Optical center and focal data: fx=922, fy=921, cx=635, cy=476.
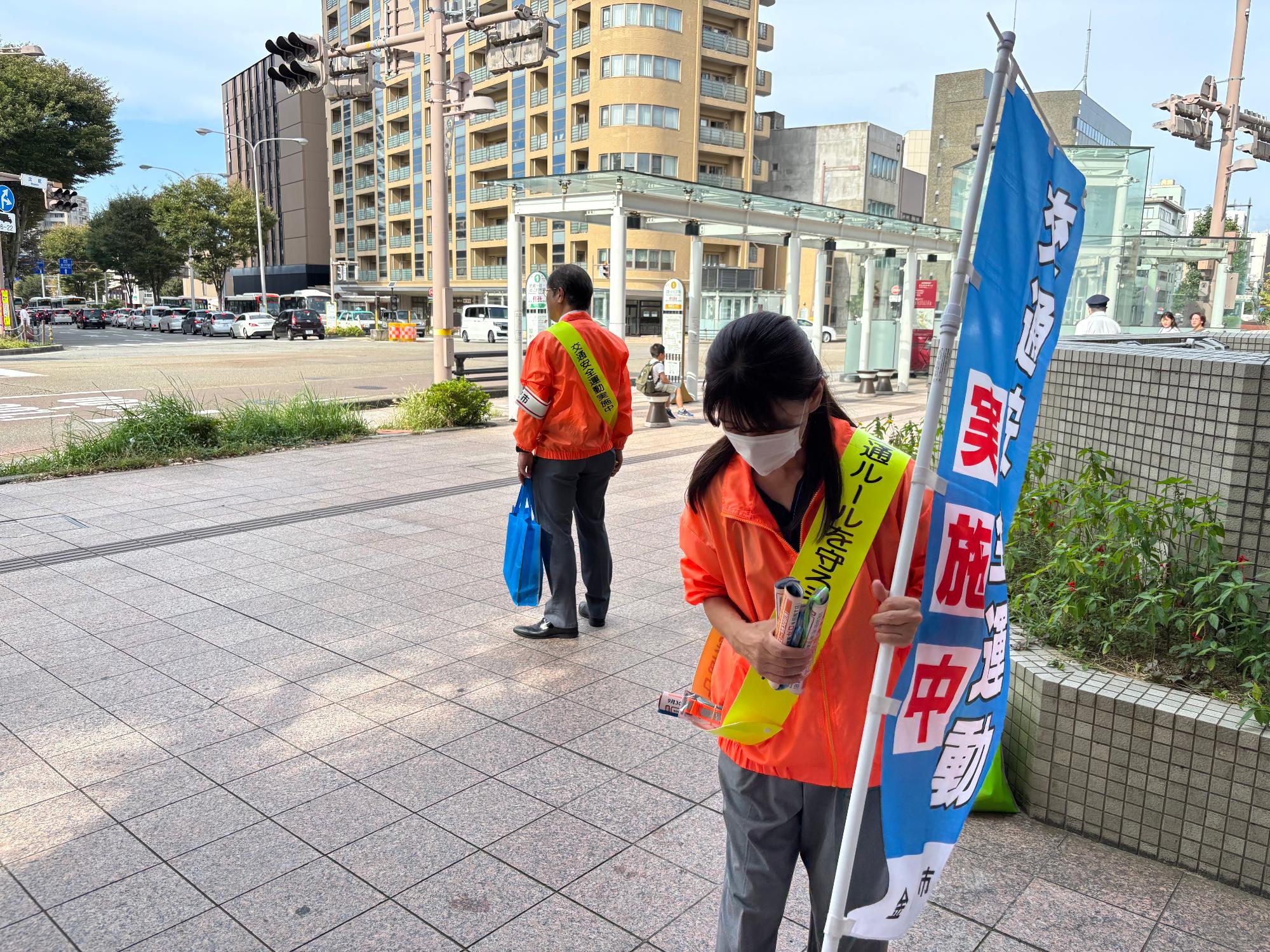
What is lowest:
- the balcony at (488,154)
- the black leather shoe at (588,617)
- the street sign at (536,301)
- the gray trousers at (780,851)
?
the black leather shoe at (588,617)

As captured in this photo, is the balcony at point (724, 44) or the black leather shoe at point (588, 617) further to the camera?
the balcony at point (724, 44)

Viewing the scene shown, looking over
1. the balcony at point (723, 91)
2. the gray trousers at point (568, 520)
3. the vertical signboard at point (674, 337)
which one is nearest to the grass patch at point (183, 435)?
the vertical signboard at point (674, 337)

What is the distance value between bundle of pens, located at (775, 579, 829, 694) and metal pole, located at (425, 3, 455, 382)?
12.4 m

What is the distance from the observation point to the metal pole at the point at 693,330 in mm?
16406

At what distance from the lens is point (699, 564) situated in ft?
6.47

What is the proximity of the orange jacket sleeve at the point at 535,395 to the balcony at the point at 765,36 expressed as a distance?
59189 millimetres

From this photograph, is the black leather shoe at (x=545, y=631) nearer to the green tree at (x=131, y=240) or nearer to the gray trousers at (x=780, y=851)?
the gray trousers at (x=780, y=851)

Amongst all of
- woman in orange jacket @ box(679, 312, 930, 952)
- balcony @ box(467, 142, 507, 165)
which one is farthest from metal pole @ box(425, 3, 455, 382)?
balcony @ box(467, 142, 507, 165)

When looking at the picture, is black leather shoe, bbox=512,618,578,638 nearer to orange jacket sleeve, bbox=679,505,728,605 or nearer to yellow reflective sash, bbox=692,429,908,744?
orange jacket sleeve, bbox=679,505,728,605

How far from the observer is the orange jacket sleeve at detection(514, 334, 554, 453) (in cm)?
459

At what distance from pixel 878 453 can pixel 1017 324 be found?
14.2 inches

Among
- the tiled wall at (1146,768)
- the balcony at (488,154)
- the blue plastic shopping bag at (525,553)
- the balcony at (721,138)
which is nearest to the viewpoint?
the tiled wall at (1146,768)

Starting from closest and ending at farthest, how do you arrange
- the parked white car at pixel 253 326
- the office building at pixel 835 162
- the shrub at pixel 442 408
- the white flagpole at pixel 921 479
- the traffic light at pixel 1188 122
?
the white flagpole at pixel 921 479 < the shrub at pixel 442 408 < the traffic light at pixel 1188 122 < the parked white car at pixel 253 326 < the office building at pixel 835 162

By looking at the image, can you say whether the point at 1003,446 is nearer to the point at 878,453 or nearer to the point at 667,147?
the point at 878,453
